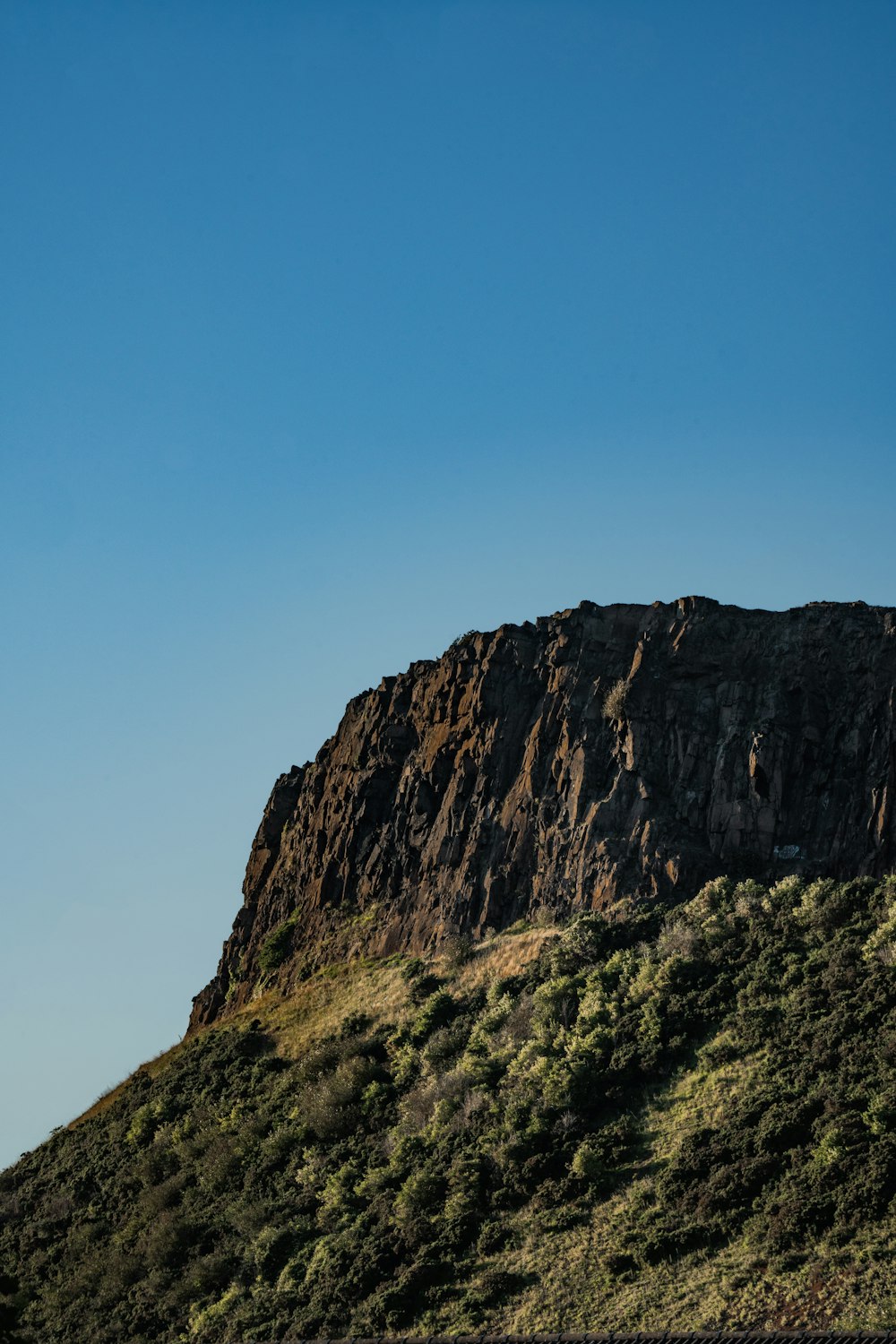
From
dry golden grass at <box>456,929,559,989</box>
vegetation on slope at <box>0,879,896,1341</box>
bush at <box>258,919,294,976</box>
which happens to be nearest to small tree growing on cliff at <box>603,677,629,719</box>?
vegetation on slope at <box>0,879,896,1341</box>

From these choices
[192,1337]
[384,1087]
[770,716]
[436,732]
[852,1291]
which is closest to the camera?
[852,1291]

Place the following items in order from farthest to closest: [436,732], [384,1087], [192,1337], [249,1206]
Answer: [436,732] → [384,1087] → [249,1206] → [192,1337]

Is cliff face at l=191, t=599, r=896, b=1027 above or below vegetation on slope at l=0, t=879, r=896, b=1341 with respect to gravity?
above

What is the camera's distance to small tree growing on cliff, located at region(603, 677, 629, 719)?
5953cm

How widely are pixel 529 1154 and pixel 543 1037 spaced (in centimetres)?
631

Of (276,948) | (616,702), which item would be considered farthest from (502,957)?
(276,948)

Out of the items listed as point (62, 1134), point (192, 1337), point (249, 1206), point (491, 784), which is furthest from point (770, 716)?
point (62, 1134)

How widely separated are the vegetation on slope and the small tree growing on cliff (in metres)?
9.54

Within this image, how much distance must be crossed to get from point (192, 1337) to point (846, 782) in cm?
3037

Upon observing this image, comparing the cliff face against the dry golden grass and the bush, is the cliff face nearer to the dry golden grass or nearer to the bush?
the bush

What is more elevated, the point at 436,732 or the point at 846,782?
the point at 436,732

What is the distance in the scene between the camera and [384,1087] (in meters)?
51.1

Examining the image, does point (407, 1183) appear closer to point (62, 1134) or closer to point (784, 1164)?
point (784, 1164)

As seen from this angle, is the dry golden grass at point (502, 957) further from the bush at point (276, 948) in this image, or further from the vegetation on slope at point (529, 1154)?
the bush at point (276, 948)
